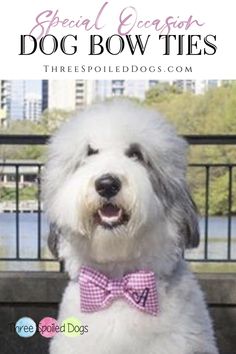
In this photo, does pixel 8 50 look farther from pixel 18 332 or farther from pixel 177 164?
pixel 18 332

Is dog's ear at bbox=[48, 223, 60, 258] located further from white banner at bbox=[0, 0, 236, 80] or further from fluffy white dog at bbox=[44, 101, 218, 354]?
white banner at bbox=[0, 0, 236, 80]

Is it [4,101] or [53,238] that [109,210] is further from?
[4,101]

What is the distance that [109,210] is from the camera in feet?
6.04

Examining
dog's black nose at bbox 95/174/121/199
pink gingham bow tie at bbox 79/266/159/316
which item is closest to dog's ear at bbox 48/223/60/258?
pink gingham bow tie at bbox 79/266/159/316

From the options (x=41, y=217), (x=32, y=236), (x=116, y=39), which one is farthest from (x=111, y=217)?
(x=32, y=236)

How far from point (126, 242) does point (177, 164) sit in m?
0.24

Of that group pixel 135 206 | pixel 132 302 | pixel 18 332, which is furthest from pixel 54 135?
pixel 18 332

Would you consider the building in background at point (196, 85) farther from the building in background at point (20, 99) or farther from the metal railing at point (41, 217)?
the building in background at point (20, 99)

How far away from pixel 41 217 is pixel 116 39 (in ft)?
1.86

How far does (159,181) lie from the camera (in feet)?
6.27

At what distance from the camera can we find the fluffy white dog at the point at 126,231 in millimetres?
1836

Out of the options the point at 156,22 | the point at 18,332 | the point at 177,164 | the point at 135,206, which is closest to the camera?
the point at 135,206

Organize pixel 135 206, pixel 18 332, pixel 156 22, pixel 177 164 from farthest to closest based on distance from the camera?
pixel 18 332
pixel 156 22
pixel 177 164
pixel 135 206

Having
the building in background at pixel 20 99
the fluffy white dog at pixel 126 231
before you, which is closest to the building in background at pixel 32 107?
the building in background at pixel 20 99
